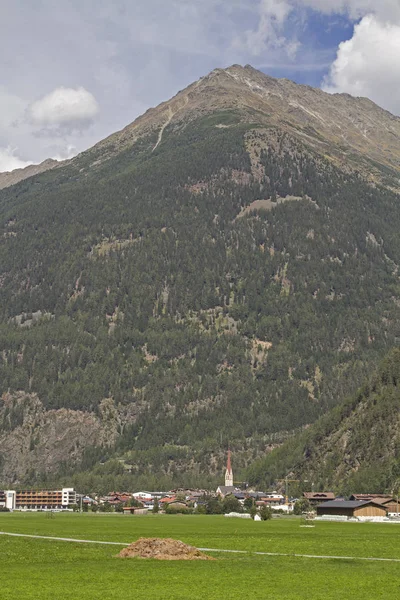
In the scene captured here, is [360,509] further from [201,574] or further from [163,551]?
[201,574]

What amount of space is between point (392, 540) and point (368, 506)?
85.0 meters

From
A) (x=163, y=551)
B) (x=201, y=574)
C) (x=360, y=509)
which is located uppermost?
(x=360, y=509)

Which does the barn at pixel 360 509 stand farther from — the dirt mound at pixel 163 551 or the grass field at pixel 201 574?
the dirt mound at pixel 163 551

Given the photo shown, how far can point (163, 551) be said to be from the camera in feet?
255

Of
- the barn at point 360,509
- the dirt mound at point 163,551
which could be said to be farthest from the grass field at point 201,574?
the barn at point 360,509

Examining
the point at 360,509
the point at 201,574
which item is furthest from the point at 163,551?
the point at 360,509

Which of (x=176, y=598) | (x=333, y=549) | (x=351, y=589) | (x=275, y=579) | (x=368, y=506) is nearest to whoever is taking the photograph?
(x=176, y=598)

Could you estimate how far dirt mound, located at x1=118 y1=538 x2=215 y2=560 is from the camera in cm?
7669

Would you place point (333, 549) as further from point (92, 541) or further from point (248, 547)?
point (92, 541)

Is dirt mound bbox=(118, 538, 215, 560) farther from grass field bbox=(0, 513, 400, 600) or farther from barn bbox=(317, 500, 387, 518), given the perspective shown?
barn bbox=(317, 500, 387, 518)

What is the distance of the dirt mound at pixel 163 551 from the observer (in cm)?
7669

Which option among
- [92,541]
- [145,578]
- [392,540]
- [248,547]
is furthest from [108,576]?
[392,540]

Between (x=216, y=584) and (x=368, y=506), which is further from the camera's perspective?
(x=368, y=506)

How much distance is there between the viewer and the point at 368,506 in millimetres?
189125
